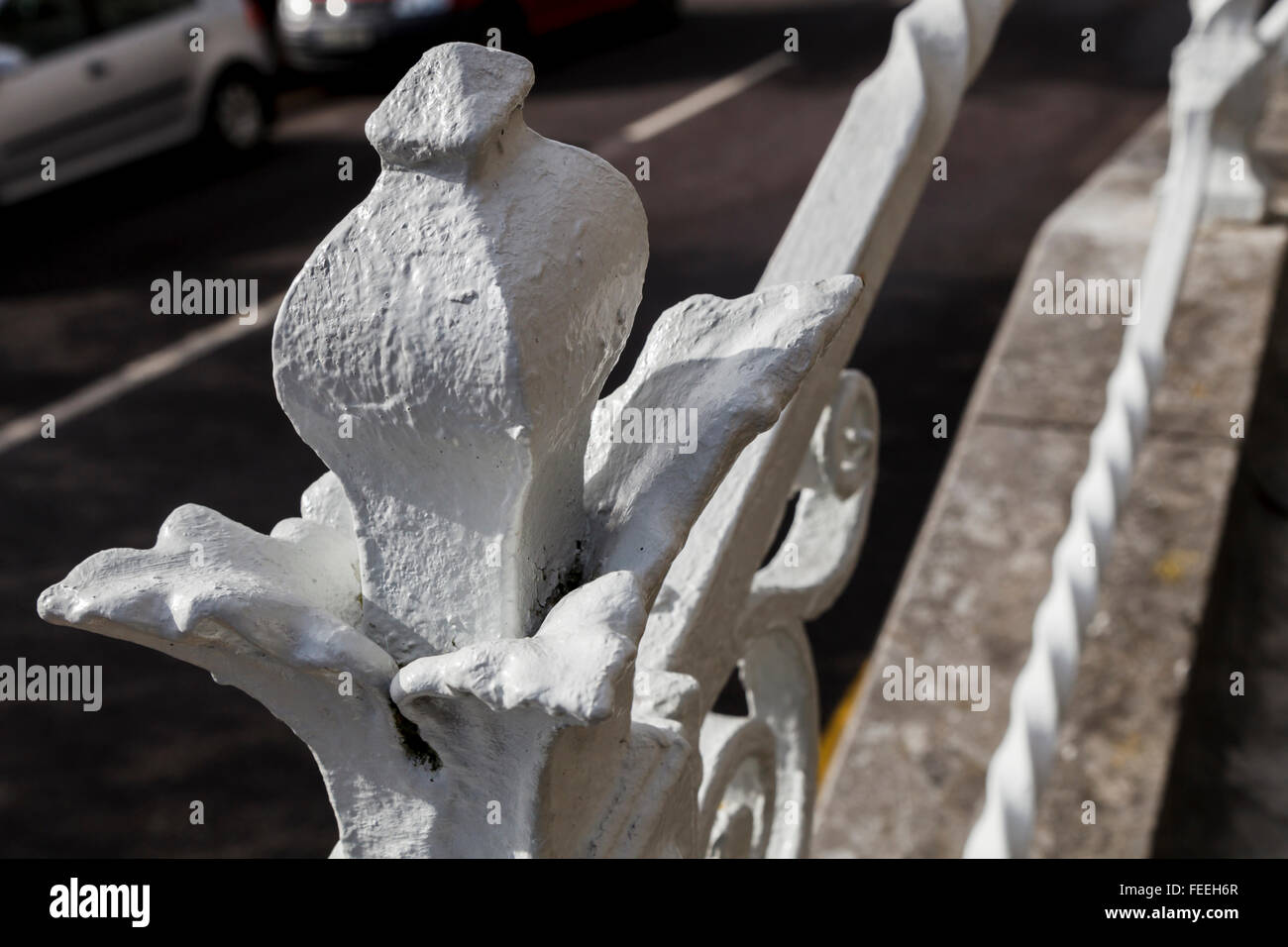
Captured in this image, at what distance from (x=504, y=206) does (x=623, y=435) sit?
0.21 meters

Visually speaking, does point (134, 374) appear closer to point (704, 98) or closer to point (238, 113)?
point (238, 113)

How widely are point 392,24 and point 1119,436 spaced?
10542 millimetres

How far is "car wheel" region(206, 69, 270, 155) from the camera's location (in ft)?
33.1

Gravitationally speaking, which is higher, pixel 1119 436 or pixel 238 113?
pixel 1119 436

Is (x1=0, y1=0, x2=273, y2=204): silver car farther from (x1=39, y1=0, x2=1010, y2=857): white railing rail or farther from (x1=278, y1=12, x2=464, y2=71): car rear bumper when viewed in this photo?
(x1=39, y1=0, x2=1010, y2=857): white railing rail

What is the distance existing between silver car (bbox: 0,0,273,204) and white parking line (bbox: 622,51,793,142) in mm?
2876

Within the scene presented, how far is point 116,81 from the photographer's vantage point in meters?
9.02

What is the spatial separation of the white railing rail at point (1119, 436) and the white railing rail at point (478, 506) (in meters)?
0.53

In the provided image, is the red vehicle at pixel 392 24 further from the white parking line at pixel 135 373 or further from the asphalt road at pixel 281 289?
the white parking line at pixel 135 373

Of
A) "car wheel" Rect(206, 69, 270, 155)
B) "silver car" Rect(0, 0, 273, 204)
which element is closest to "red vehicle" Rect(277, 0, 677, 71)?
"silver car" Rect(0, 0, 273, 204)

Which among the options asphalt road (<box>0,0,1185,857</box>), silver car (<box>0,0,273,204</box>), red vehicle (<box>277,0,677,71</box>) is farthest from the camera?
red vehicle (<box>277,0,677,71</box>)

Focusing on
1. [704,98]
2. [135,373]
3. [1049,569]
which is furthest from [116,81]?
[1049,569]
